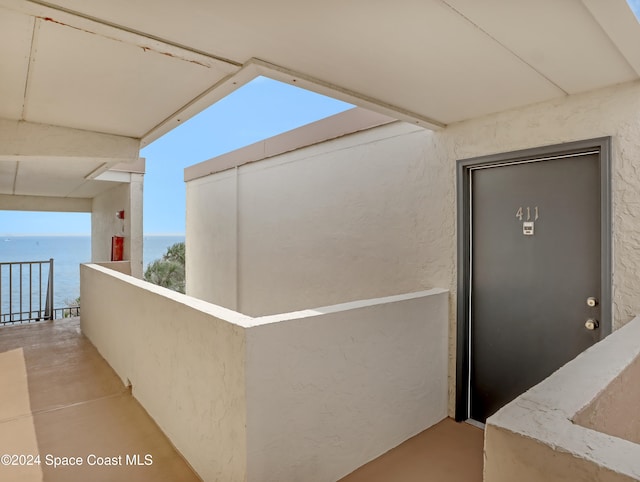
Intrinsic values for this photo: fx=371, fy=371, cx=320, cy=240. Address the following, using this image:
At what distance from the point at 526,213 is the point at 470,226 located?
1.31 ft

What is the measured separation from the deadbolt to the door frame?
4 centimetres

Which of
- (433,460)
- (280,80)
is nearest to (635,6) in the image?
(280,80)

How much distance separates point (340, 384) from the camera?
208cm

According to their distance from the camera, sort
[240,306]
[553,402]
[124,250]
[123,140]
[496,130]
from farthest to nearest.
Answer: [124,250], [240,306], [123,140], [496,130], [553,402]

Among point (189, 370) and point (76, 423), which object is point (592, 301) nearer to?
point (189, 370)

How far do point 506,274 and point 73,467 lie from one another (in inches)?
119

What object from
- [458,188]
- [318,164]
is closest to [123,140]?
[318,164]

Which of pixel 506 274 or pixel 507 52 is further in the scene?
pixel 506 274

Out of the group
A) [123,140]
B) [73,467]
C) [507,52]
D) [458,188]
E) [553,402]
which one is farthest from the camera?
[123,140]

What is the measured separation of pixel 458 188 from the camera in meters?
2.76

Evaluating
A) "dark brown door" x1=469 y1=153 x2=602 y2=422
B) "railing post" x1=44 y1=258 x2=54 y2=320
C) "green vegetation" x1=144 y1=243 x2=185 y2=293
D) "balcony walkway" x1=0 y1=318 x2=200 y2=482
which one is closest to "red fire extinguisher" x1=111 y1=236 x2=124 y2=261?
"railing post" x1=44 y1=258 x2=54 y2=320

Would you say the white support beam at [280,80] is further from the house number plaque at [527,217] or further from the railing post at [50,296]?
the railing post at [50,296]

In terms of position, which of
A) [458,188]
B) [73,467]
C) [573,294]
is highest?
[458,188]

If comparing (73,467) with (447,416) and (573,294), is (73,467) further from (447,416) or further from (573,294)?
(573,294)
